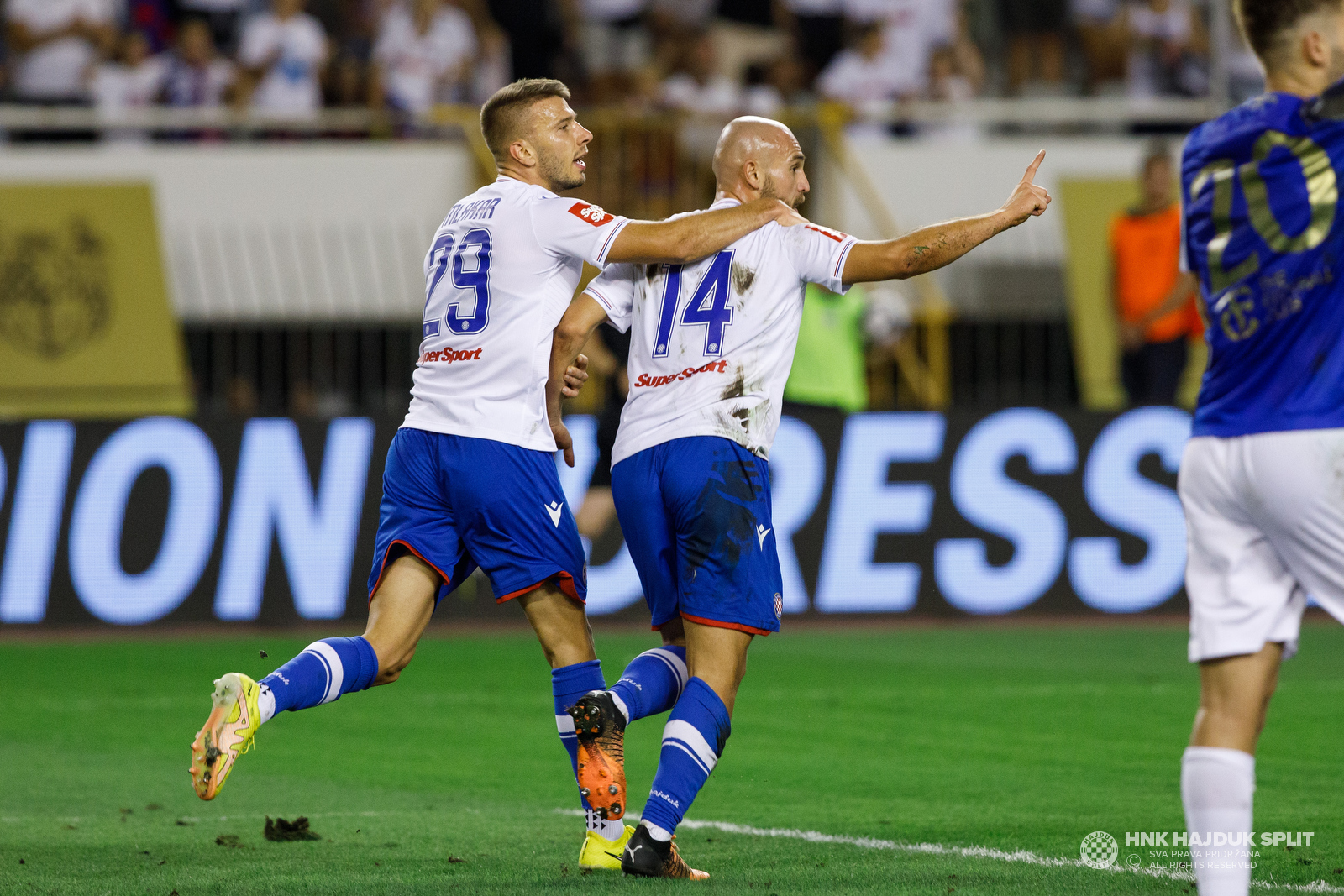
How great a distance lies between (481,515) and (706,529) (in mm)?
659

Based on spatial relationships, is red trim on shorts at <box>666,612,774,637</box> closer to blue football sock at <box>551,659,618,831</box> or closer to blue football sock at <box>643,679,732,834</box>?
blue football sock at <box>643,679,732,834</box>

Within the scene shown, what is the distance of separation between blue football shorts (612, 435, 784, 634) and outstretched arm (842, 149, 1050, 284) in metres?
0.63

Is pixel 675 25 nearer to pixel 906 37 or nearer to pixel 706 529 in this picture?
pixel 906 37

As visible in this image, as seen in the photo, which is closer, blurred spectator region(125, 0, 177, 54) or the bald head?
the bald head

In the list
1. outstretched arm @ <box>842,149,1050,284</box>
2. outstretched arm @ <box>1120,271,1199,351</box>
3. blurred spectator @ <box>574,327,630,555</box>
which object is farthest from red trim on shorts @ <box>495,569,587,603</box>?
outstretched arm @ <box>1120,271,1199,351</box>

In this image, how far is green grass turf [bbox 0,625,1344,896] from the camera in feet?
16.5

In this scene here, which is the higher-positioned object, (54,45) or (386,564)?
(54,45)

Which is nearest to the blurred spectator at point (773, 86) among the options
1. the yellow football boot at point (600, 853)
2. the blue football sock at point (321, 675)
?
the blue football sock at point (321, 675)

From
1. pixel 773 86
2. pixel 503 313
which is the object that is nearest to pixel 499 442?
pixel 503 313

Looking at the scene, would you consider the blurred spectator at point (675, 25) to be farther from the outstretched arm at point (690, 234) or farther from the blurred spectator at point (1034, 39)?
the outstretched arm at point (690, 234)

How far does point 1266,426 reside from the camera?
378 cm

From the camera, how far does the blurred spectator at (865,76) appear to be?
1658 cm

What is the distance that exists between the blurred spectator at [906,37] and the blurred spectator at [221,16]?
Answer: 219 inches

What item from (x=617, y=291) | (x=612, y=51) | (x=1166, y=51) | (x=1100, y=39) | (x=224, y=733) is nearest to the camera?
(x=224, y=733)
